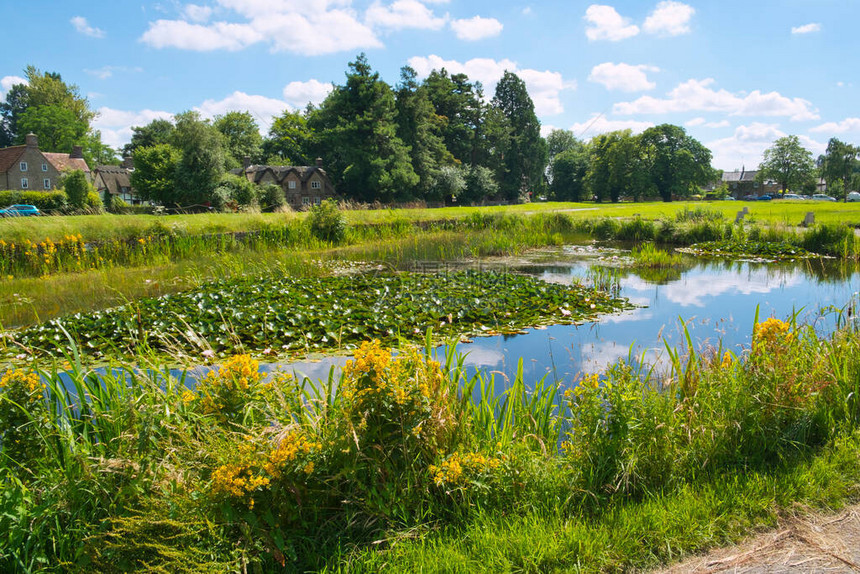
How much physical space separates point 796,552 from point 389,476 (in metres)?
2.00

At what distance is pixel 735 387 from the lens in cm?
337

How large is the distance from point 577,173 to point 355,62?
37.6 m

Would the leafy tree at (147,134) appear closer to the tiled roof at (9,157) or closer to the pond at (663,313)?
the tiled roof at (9,157)

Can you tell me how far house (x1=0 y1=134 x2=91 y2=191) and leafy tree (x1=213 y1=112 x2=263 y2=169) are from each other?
52.5ft

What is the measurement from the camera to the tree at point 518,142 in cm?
5569

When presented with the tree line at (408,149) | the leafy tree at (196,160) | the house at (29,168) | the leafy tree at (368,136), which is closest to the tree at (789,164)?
the tree line at (408,149)

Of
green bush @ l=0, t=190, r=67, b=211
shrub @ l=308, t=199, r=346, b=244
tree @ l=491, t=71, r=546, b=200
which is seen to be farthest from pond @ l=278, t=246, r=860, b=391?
tree @ l=491, t=71, r=546, b=200

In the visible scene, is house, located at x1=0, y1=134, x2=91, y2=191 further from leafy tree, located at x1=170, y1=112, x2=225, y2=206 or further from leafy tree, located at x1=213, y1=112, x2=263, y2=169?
leafy tree, located at x1=170, y1=112, x2=225, y2=206

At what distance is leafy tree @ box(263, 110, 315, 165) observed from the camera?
53594 mm

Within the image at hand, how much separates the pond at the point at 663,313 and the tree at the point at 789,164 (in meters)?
74.0

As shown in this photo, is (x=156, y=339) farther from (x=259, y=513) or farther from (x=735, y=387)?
(x=735, y=387)

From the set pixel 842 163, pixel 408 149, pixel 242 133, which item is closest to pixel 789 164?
pixel 842 163

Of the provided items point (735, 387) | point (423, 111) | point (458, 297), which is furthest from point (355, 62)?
point (735, 387)

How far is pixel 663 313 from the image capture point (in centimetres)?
820
